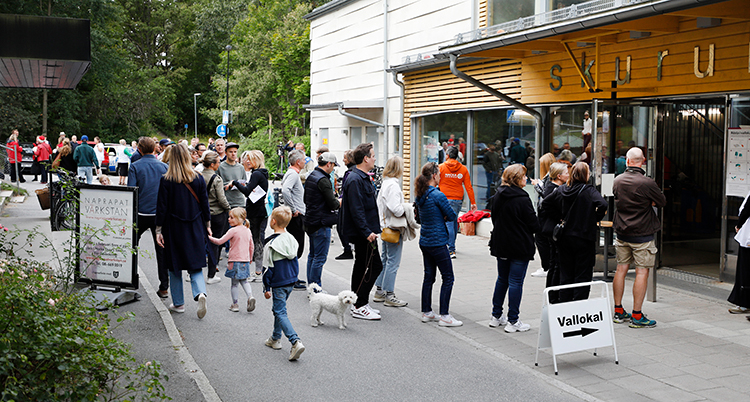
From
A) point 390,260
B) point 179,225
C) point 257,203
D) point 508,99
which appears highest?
point 508,99

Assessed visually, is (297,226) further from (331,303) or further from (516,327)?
(516,327)

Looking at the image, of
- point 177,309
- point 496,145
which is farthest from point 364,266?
point 496,145

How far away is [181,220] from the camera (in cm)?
755

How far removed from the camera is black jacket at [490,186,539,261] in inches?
281

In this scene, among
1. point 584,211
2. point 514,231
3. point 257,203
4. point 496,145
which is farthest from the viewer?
point 496,145

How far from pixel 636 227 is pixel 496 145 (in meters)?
7.83

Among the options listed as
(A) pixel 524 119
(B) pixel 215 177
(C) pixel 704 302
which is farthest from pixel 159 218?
(A) pixel 524 119

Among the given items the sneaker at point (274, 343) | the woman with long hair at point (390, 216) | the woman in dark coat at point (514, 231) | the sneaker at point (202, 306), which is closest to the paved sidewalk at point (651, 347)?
the woman with long hair at point (390, 216)

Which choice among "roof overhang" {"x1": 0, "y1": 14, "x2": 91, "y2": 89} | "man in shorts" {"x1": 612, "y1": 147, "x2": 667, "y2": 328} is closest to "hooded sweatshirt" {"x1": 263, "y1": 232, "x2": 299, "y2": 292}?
"man in shorts" {"x1": 612, "y1": 147, "x2": 667, "y2": 328}

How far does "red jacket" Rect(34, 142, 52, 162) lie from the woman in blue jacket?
21274 mm

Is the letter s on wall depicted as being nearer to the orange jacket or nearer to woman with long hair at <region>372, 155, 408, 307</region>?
the orange jacket

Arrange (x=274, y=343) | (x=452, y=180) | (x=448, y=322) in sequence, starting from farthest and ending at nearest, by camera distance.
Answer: (x=452, y=180) → (x=448, y=322) → (x=274, y=343)

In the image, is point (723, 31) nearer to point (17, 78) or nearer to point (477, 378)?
point (477, 378)

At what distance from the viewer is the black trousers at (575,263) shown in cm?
738
